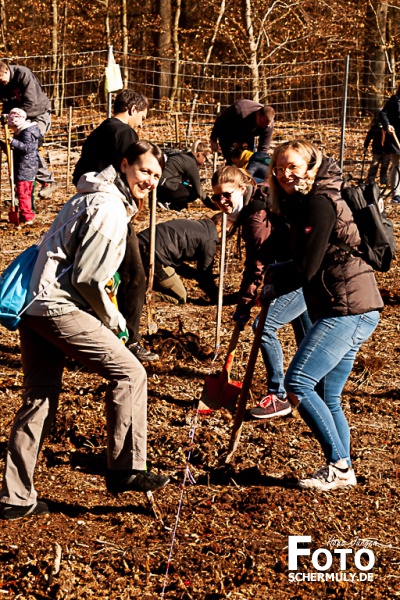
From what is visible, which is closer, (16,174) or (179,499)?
(179,499)

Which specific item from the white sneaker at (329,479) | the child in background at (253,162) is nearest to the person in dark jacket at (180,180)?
the child in background at (253,162)

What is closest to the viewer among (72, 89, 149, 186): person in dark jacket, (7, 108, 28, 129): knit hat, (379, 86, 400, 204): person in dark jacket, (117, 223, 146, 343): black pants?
(117, 223, 146, 343): black pants

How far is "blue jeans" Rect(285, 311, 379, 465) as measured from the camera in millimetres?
4309

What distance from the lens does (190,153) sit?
31.9 feet

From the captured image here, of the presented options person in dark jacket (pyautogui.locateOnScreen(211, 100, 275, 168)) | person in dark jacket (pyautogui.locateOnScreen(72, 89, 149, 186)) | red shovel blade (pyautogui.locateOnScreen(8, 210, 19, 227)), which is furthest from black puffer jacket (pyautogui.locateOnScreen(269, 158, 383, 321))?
red shovel blade (pyautogui.locateOnScreen(8, 210, 19, 227))

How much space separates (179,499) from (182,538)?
0.42 m

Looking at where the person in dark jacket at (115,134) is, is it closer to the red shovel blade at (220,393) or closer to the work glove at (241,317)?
the work glove at (241,317)

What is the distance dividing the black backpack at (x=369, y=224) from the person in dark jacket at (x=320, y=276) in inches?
1.9

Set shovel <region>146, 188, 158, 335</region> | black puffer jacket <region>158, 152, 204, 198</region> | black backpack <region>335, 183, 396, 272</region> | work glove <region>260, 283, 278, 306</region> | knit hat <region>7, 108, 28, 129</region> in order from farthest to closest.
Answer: knit hat <region>7, 108, 28, 129</region>, black puffer jacket <region>158, 152, 204, 198</region>, shovel <region>146, 188, 158, 335</region>, work glove <region>260, 283, 278, 306</region>, black backpack <region>335, 183, 396, 272</region>

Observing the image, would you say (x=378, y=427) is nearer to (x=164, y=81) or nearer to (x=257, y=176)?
(x=257, y=176)

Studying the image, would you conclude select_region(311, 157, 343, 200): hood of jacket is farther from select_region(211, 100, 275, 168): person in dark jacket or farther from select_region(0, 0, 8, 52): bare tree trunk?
select_region(0, 0, 8, 52): bare tree trunk

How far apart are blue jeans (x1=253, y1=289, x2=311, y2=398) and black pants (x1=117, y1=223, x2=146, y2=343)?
935mm

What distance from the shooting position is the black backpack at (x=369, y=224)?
4.29 metres

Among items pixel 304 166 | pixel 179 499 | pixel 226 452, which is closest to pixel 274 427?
pixel 226 452
